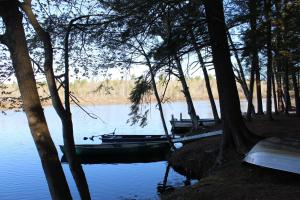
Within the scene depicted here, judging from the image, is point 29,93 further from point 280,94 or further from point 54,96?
point 280,94

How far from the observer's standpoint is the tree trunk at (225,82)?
1326 centimetres

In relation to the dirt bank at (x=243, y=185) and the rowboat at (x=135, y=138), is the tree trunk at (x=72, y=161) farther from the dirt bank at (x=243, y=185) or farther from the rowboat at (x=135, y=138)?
the rowboat at (x=135, y=138)

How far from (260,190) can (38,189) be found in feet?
39.5

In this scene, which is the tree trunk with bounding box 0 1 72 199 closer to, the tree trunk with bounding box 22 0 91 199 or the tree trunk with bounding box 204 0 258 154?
the tree trunk with bounding box 22 0 91 199

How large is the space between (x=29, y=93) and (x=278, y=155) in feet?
18.3

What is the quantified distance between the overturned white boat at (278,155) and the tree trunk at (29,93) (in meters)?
4.83

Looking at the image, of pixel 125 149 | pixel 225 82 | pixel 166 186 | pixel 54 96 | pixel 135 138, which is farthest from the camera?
pixel 135 138

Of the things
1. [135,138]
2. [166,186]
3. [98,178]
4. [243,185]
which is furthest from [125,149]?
[243,185]

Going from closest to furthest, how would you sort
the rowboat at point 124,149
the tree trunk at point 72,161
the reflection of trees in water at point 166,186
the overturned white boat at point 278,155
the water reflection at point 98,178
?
the tree trunk at point 72,161 < the overturned white boat at point 278,155 < the reflection of trees in water at point 166,186 < the water reflection at point 98,178 < the rowboat at point 124,149

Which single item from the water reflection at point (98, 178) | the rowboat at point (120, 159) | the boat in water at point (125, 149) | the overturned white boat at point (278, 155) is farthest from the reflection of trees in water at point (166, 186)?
the boat in water at point (125, 149)

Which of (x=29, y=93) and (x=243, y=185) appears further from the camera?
(x=243, y=185)

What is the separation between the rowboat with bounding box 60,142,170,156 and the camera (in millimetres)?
26891

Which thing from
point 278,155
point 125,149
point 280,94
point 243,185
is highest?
point 280,94

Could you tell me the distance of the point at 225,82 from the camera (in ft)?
44.1
